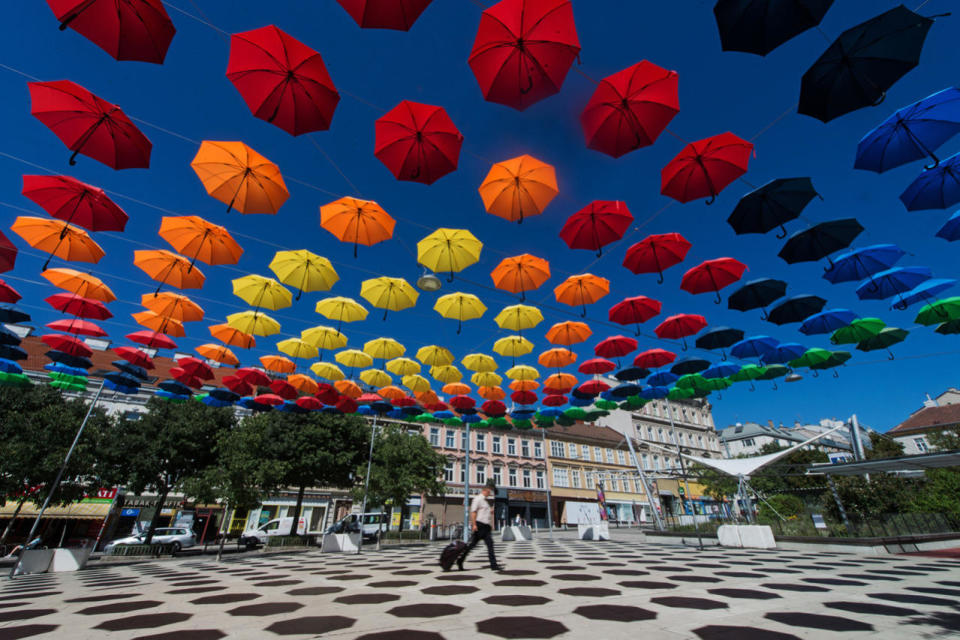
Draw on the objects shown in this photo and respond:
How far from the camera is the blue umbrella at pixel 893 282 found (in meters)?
9.35

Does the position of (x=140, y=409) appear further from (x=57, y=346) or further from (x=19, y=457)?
(x=57, y=346)

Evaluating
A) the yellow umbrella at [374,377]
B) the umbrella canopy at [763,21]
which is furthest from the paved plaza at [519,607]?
the yellow umbrella at [374,377]

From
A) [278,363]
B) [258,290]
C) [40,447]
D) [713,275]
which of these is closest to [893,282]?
[713,275]

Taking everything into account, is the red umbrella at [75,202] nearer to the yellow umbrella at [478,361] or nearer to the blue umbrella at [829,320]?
the yellow umbrella at [478,361]

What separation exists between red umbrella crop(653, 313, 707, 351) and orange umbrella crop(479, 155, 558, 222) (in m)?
6.90

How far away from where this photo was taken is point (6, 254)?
8.00 m

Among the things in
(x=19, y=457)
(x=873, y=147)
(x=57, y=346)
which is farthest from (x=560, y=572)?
(x=19, y=457)

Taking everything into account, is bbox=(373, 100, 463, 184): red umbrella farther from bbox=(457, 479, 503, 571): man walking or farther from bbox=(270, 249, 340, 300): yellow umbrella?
bbox=(457, 479, 503, 571): man walking

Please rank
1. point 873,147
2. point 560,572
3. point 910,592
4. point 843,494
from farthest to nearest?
point 843,494
point 560,572
point 873,147
point 910,592

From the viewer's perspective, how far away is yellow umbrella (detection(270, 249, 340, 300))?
970 centimetres

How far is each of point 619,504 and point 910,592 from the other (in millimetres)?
42721

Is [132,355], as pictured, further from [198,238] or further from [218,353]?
[198,238]

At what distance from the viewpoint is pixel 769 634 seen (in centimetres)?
292

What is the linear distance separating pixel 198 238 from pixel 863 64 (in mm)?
12068
